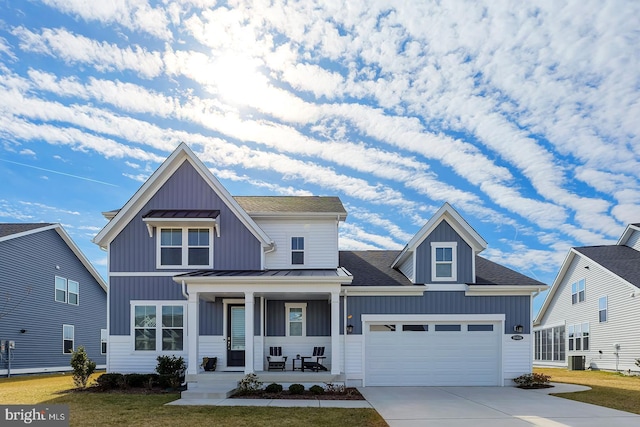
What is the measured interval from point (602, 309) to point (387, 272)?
1458cm

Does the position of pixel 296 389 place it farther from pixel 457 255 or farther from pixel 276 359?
pixel 457 255

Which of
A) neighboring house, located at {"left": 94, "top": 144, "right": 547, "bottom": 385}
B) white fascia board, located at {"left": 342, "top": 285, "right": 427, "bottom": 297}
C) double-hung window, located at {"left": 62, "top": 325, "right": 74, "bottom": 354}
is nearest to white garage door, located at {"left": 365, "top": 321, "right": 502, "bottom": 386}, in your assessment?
neighboring house, located at {"left": 94, "top": 144, "right": 547, "bottom": 385}

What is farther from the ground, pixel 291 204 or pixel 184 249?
pixel 291 204

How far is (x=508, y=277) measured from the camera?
19.1m

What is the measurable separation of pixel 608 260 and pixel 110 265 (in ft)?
82.3

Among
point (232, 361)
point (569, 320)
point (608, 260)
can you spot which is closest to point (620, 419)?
point (232, 361)

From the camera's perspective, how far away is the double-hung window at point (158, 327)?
17812 millimetres

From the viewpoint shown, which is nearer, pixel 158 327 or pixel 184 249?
pixel 158 327

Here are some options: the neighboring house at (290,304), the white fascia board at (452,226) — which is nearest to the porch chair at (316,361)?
the neighboring house at (290,304)

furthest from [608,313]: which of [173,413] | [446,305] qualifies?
[173,413]

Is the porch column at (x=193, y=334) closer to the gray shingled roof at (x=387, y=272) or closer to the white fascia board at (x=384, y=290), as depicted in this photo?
the white fascia board at (x=384, y=290)

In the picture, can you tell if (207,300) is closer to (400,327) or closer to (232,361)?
(232,361)

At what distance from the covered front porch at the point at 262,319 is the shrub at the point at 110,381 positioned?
238cm

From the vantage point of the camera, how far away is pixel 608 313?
2631 centimetres
